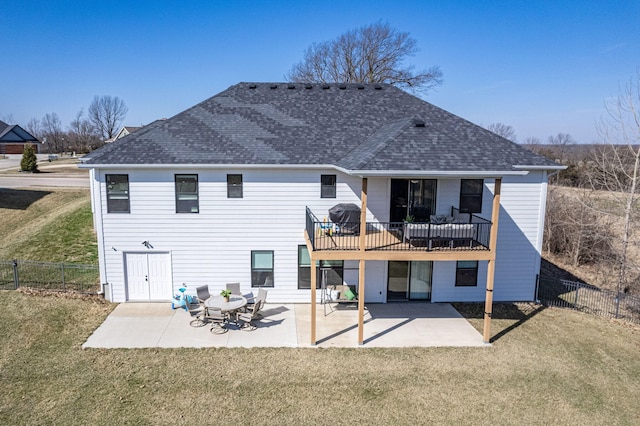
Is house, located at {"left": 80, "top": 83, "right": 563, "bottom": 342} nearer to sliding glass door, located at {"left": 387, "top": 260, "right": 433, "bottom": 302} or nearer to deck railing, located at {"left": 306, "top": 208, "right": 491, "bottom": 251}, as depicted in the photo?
sliding glass door, located at {"left": 387, "top": 260, "right": 433, "bottom": 302}

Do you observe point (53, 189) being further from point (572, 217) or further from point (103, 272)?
point (572, 217)

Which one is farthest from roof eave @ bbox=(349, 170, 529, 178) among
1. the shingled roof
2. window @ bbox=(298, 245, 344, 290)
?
window @ bbox=(298, 245, 344, 290)

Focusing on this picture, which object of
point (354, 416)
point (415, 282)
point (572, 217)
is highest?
point (572, 217)

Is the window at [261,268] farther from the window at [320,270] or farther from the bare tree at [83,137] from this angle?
the bare tree at [83,137]

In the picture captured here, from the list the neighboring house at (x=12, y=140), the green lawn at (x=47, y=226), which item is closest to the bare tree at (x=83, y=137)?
the neighboring house at (x=12, y=140)

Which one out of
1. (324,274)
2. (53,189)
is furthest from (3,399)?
(53,189)

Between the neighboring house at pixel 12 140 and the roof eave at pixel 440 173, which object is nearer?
the roof eave at pixel 440 173
